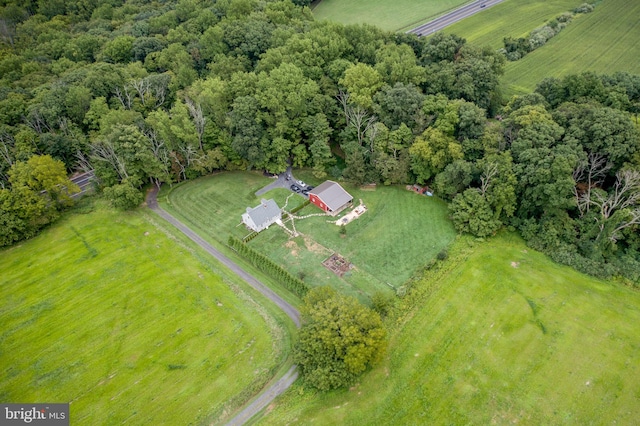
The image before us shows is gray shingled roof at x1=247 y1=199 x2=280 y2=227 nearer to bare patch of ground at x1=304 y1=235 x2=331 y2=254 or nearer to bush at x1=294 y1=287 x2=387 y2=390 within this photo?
bare patch of ground at x1=304 y1=235 x2=331 y2=254

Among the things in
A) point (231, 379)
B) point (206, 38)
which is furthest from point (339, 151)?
point (231, 379)

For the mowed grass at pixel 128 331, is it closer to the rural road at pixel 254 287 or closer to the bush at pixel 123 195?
the rural road at pixel 254 287

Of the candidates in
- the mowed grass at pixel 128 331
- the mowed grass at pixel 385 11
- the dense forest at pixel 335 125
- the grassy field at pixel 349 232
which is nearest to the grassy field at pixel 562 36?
the mowed grass at pixel 385 11

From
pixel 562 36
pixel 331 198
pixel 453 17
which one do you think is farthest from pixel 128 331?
pixel 562 36

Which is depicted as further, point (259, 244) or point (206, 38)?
point (206, 38)

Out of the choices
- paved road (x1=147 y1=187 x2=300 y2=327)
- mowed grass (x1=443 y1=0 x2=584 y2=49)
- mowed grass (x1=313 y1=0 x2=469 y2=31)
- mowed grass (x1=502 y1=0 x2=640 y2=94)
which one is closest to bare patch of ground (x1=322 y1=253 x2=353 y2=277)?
paved road (x1=147 y1=187 x2=300 y2=327)

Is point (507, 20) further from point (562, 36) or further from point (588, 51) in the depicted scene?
point (588, 51)

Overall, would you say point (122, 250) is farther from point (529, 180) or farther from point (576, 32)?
point (576, 32)
